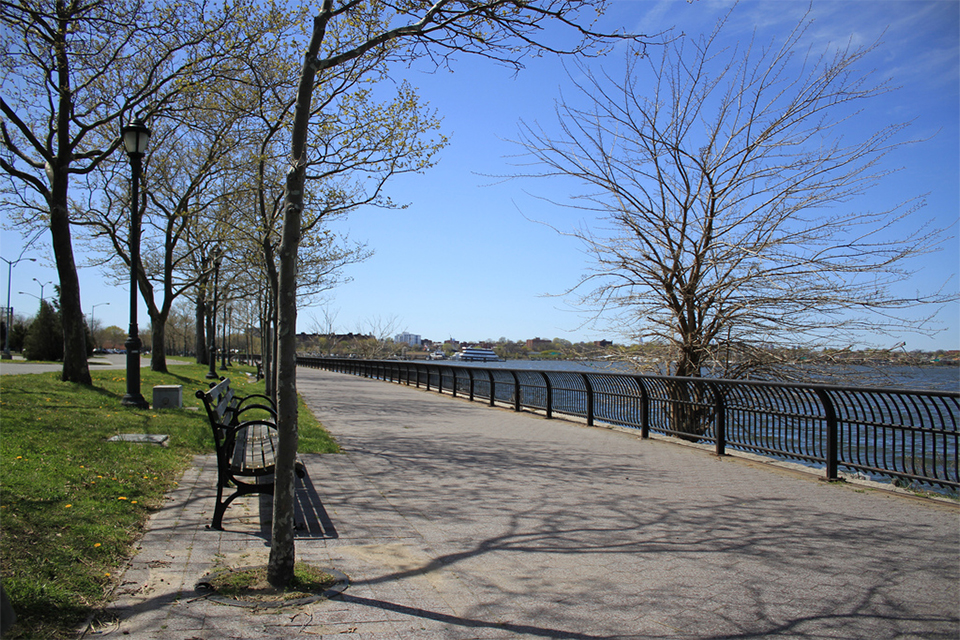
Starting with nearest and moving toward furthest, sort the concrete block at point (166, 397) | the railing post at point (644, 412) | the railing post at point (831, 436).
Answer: the railing post at point (831, 436), the railing post at point (644, 412), the concrete block at point (166, 397)

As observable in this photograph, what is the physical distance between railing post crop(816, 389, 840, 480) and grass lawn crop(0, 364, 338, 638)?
6134mm

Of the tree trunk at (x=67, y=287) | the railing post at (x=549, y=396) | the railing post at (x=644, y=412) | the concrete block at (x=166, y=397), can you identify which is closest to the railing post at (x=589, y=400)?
the railing post at (x=549, y=396)

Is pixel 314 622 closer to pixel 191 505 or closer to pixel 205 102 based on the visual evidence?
pixel 191 505

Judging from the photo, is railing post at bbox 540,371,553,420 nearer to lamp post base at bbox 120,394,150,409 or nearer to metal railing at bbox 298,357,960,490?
metal railing at bbox 298,357,960,490

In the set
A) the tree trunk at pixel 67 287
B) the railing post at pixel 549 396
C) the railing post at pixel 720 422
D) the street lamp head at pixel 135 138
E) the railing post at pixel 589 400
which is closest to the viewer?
the railing post at pixel 720 422

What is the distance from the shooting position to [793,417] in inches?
311

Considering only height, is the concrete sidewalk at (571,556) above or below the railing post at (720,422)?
below

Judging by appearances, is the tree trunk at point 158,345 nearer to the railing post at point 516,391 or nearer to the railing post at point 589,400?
the railing post at point 516,391

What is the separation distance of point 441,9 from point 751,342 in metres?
8.00

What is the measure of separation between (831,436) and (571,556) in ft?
14.1

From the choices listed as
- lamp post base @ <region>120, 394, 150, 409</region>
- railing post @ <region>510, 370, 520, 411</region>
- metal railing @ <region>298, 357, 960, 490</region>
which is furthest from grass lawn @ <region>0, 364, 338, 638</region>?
railing post @ <region>510, 370, 520, 411</region>

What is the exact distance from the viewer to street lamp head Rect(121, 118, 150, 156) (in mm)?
11688

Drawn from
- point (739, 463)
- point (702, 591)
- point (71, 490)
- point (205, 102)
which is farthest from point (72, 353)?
point (702, 591)

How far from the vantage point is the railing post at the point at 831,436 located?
24.0 ft
